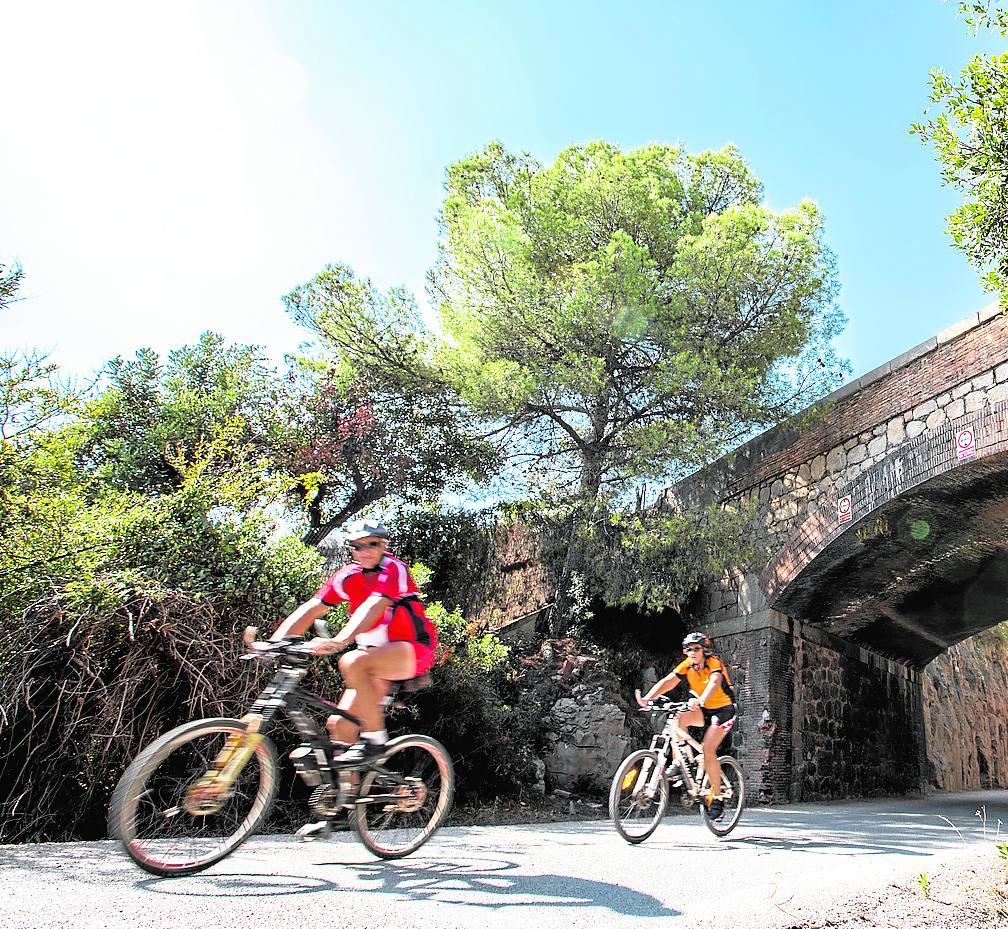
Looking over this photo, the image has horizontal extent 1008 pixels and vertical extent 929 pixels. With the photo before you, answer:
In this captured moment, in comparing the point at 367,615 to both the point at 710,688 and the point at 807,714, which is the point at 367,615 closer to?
the point at 710,688

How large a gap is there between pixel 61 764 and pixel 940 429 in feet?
30.5

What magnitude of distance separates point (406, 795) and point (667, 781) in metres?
2.68

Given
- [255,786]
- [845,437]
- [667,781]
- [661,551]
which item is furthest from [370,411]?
[255,786]

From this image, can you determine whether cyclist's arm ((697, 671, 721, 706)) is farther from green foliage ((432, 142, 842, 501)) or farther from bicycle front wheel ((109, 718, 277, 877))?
green foliage ((432, 142, 842, 501))

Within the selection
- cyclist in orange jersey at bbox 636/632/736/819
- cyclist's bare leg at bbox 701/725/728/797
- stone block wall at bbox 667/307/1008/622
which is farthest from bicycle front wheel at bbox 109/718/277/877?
stone block wall at bbox 667/307/1008/622

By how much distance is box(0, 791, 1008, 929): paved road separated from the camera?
2.71m

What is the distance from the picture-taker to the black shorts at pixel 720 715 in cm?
599

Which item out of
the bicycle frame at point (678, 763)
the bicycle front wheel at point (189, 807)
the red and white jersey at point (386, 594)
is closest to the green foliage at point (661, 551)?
the bicycle frame at point (678, 763)

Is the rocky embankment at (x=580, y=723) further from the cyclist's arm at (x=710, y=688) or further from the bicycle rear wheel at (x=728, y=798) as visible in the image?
the cyclist's arm at (x=710, y=688)

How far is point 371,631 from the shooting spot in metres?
3.67

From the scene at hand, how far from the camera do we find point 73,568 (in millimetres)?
6602

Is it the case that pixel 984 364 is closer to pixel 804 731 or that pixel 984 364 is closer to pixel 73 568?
pixel 804 731

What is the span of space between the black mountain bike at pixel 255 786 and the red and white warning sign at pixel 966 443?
7170 mm

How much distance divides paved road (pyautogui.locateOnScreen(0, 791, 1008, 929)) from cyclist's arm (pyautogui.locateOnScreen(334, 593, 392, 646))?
3.37 feet
